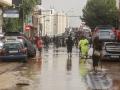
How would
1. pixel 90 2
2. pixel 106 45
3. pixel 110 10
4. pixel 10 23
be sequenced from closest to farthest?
pixel 106 45, pixel 10 23, pixel 110 10, pixel 90 2

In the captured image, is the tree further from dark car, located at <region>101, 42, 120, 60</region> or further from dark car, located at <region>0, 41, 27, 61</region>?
dark car, located at <region>0, 41, 27, 61</region>

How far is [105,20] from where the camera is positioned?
334 feet

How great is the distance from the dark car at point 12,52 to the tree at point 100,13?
60945 millimetres

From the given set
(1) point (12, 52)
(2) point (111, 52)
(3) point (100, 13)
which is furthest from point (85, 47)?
(3) point (100, 13)

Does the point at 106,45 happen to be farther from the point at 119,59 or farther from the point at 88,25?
the point at 88,25

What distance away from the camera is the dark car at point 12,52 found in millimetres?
35562

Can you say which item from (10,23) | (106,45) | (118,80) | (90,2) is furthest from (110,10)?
(118,80)

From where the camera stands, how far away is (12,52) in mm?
35594

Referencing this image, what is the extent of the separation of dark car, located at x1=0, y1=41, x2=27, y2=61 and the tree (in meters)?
60.9

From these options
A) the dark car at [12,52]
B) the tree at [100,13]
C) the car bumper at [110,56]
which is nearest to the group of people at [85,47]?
the car bumper at [110,56]

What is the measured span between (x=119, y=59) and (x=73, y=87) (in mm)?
19369

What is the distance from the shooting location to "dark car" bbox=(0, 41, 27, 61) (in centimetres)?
3556

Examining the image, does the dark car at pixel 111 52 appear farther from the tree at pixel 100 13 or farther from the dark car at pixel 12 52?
the tree at pixel 100 13

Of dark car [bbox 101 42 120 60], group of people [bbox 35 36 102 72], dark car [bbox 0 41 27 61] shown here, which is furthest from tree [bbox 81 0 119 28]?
dark car [bbox 0 41 27 61]
